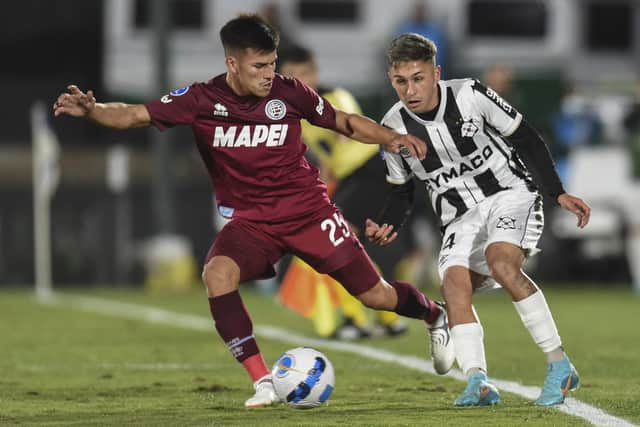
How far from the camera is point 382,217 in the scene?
7863mm

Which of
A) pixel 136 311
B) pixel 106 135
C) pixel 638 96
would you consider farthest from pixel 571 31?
pixel 136 311

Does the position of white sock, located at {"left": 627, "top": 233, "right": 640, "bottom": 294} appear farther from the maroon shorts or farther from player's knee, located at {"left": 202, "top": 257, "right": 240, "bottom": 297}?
player's knee, located at {"left": 202, "top": 257, "right": 240, "bottom": 297}

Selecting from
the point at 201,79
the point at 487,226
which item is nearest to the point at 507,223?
the point at 487,226

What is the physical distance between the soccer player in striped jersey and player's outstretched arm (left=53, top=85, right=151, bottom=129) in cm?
123

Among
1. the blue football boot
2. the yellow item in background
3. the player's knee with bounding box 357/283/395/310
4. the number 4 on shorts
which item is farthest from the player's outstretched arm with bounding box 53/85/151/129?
the yellow item in background

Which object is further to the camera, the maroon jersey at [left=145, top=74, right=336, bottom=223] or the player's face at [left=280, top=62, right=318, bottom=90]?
the player's face at [left=280, top=62, right=318, bottom=90]

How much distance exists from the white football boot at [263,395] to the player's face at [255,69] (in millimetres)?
1357

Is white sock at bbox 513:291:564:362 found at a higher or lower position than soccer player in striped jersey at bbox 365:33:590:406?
lower

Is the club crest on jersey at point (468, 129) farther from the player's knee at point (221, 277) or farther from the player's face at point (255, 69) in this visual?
the player's knee at point (221, 277)

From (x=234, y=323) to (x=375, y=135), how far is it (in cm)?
113

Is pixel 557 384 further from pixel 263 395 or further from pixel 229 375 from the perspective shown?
pixel 229 375

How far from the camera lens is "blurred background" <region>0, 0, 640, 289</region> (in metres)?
18.5

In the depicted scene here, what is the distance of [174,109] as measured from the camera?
7.48 meters

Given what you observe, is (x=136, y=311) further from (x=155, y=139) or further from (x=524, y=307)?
(x=524, y=307)
